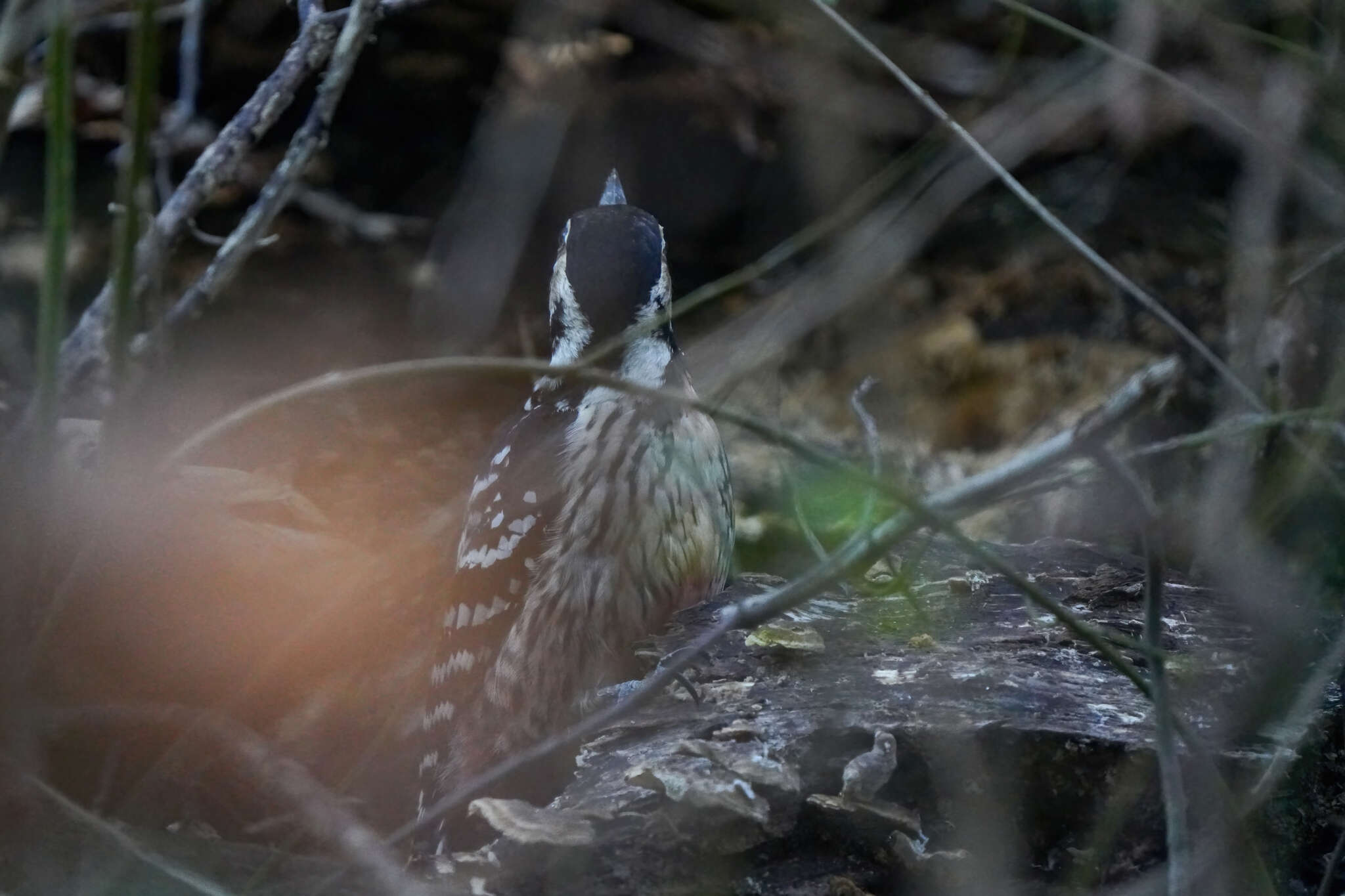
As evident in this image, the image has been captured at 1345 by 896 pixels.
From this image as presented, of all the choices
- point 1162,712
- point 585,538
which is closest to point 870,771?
point 1162,712

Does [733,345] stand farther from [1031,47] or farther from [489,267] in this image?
[1031,47]

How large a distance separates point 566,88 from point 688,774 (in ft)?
8.37

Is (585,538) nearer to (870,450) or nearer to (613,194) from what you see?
(613,194)

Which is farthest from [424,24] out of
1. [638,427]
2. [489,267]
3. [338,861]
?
[338,861]

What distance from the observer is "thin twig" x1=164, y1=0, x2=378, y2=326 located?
8.10 ft

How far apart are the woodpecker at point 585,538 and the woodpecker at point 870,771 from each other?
3.04ft

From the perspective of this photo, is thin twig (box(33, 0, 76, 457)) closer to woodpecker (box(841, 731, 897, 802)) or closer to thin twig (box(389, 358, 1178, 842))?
thin twig (box(389, 358, 1178, 842))

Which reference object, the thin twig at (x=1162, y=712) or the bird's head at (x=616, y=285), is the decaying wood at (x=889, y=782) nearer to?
the thin twig at (x=1162, y=712)

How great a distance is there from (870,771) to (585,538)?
3.46 feet

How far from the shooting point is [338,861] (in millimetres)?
1843

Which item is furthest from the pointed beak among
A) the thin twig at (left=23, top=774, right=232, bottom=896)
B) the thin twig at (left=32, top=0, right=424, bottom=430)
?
the thin twig at (left=23, top=774, right=232, bottom=896)

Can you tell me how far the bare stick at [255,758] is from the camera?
72.1 inches

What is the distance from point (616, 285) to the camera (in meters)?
2.71

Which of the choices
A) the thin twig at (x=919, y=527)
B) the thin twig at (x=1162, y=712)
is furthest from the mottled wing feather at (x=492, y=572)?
the thin twig at (x=1162, y=712)
